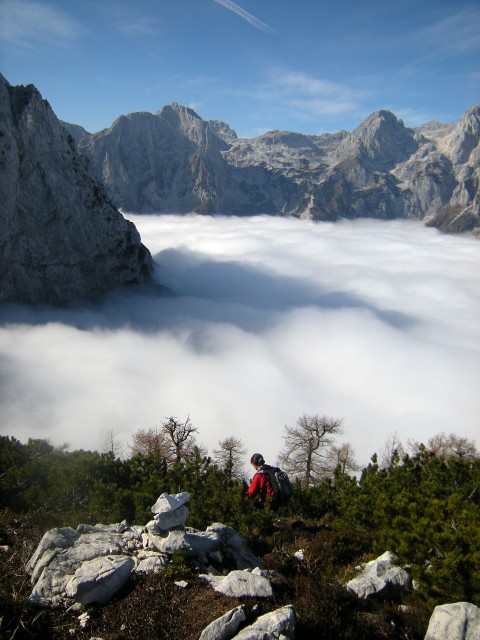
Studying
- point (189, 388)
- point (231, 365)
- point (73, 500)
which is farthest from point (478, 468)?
point (231, 365)

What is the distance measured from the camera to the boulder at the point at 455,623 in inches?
297

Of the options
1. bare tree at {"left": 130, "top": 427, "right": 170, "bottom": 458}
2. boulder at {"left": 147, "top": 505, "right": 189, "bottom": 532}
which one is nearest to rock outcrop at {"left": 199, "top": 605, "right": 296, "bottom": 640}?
boulder at {"left": 147, "top": 505, "right": 189, "bottom": 532}

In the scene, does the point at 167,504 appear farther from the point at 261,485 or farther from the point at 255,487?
the point at 261,485

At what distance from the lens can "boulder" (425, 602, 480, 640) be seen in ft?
24.8

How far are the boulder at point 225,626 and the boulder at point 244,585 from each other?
3.23 feet

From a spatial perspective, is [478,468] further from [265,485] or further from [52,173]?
[52,173]

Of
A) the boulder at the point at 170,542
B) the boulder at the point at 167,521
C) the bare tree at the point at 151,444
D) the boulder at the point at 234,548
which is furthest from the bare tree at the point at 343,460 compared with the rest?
the boulder at the point at 170,542

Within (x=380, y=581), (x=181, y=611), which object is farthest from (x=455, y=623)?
(x=181, y=611)

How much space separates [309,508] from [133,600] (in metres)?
10.9

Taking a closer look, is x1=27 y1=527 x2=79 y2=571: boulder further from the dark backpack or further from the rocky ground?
the dark backpack

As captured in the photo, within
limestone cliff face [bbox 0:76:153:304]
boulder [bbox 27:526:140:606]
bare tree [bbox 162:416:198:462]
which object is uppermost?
limestone cliff face [bbox 0:76:153:304]

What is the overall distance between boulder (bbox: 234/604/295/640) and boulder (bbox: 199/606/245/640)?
0.27 metres

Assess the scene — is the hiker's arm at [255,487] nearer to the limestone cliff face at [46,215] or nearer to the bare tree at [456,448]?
the bare tree at [456,448]

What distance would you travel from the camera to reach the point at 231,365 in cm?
13788
